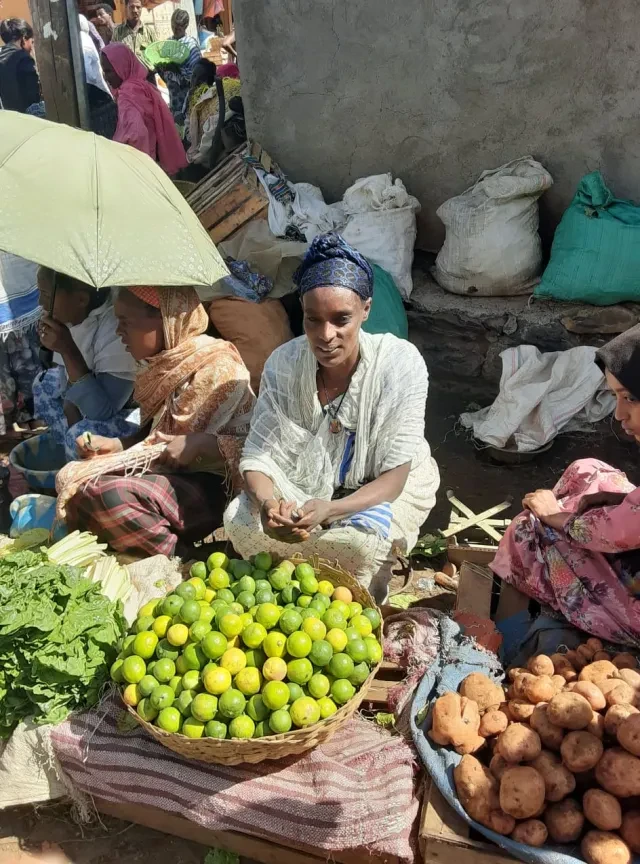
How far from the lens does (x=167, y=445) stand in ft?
11.0

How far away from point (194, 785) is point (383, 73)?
17.0ft

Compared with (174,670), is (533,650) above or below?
below

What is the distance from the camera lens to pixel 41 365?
16.7 feet

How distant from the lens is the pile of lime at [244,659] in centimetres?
215

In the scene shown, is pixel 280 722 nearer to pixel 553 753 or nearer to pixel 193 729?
pixel 193 729

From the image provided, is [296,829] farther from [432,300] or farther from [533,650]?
[432,300]

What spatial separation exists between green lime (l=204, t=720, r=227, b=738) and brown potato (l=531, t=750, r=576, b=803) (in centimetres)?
97

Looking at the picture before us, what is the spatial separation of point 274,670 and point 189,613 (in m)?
0.38

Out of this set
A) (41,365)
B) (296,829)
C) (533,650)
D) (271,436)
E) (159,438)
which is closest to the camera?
(296,829)

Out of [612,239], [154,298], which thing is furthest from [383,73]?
[154,298]

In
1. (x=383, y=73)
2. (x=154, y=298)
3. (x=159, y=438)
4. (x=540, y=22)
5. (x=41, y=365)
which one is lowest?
(x=41, y=365)

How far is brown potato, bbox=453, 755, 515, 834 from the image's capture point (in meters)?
1.96

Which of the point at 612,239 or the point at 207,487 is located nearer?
the point at 207,487

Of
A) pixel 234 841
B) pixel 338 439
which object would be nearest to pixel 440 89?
pixel 338 439
